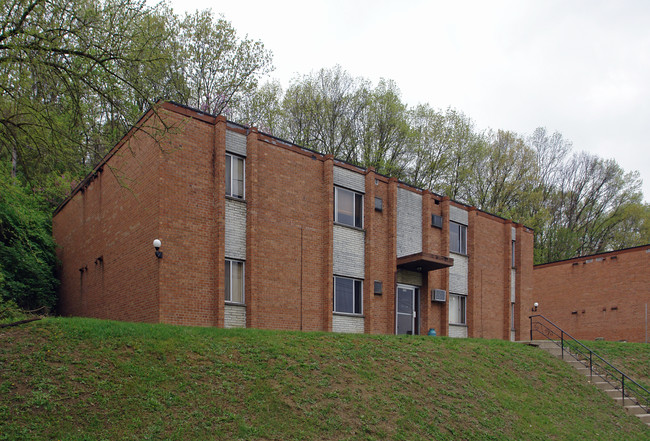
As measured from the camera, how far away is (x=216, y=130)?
15828 mm

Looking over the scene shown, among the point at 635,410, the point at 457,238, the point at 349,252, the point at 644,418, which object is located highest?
the point at 457,238

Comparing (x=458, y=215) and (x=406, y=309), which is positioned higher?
(x=458, y=215)

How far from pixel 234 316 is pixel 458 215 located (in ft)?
39.3

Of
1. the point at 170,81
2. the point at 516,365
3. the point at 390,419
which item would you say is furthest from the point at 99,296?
the point at 170,81

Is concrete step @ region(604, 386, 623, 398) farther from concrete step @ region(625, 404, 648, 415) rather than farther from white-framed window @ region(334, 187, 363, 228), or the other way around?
white-framed window @ region(334, 187, 363, 228)

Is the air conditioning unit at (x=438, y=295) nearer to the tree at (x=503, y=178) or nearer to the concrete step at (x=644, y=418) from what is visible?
the concrete step at (x=644, y=418)

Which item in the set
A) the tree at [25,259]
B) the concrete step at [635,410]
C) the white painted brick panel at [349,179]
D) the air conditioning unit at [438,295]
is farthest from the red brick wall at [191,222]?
the concrete step at [635,410]

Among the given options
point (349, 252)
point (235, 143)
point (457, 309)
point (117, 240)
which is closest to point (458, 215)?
point (457, 309)

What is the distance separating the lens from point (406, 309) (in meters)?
21.0

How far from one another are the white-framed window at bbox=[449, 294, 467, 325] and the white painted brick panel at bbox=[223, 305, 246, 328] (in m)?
10.4

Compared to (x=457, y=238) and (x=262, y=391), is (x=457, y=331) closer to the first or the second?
(x=457, y=238)

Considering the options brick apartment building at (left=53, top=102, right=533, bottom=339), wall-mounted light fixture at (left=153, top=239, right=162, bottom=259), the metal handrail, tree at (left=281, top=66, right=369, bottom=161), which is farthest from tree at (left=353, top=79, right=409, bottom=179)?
wall-mounted light fixture at (left=153, top=239, right=162, bottom=259)

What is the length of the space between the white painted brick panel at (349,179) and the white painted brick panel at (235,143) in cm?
388

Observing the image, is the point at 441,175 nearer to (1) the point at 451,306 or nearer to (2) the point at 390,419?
(1) the point at 451,306
